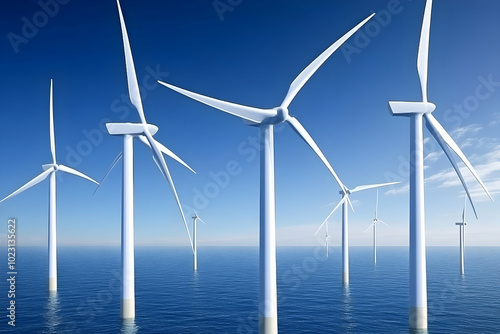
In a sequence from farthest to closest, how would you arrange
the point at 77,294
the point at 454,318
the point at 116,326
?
the point at 77,294 → the point at 454,318 → the point at 116,326

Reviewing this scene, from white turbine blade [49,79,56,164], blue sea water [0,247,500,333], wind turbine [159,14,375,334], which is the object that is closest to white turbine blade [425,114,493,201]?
wind turbine [159,14,375,334]

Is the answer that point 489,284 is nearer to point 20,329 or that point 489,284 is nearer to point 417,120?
point 417,120

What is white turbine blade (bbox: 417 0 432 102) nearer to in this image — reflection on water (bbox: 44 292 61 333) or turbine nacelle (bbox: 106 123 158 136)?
turbine nacelle (bbox: 106 123 158 136)

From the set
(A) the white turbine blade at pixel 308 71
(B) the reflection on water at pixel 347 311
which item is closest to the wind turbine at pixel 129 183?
(A) the white turbine blade at pixel 308 71

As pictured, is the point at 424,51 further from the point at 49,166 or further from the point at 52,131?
the point at 49,166

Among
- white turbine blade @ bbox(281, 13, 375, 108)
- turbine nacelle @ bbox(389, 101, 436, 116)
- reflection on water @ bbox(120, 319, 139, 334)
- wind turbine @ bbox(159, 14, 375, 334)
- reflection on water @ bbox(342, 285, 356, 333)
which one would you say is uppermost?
white turbine blade @ bbox(281, 13, 375, 108)

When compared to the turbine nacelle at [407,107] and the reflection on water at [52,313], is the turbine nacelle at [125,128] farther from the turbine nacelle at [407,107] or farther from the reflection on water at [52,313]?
the turbine nacelle at [407,107]

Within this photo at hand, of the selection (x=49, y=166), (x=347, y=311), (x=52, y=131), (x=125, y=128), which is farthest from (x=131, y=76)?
(x=347, y=311)

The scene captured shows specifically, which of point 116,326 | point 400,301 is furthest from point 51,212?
point 400,301
